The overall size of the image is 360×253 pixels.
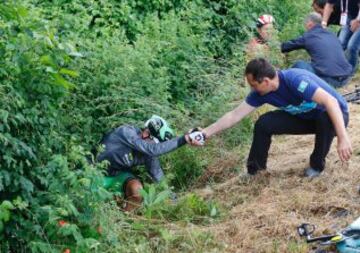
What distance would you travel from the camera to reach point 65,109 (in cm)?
660

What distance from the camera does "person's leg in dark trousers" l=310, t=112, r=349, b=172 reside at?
595 cm

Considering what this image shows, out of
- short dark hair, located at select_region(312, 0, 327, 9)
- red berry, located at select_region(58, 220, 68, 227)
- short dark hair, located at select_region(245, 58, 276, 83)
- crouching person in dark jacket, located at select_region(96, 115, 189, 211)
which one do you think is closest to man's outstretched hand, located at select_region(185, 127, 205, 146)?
crouching person in dark jacket, located at select_region(96, 115, 189, 211)

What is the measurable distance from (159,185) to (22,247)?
1.57 meters

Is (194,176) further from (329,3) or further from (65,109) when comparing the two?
(329,3)

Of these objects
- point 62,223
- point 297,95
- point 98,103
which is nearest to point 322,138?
point 297,95

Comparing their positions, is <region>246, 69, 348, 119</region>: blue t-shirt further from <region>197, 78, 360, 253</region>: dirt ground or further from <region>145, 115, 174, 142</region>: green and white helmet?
<region>145, 115, 174, 142</region>: green and white helmet

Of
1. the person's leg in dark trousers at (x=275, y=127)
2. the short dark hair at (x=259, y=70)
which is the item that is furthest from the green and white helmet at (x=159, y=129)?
the short dark hair at (x=259, y=70)

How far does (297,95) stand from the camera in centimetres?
586

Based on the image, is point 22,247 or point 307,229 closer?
point 22,247

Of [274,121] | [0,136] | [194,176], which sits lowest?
[194,176]

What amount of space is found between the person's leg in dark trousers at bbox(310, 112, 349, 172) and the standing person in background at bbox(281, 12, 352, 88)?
2.32 meters

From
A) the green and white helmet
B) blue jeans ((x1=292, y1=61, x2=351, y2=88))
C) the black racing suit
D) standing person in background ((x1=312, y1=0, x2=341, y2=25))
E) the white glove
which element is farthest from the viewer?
standing person in background ((x1=312, y1=0, x2=341, y2=25))

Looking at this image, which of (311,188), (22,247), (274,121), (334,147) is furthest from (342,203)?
(22,247)

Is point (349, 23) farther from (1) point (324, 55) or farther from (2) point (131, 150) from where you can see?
(2) point (131, 150)
